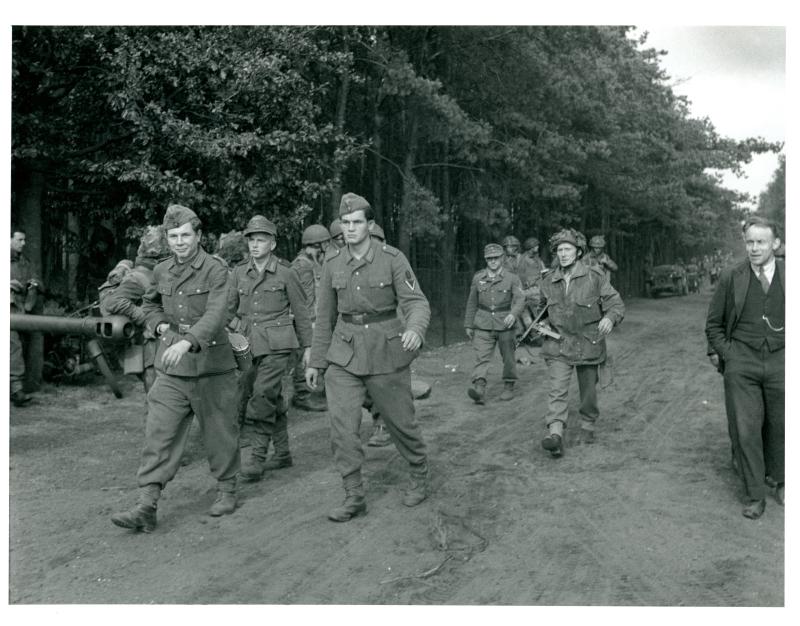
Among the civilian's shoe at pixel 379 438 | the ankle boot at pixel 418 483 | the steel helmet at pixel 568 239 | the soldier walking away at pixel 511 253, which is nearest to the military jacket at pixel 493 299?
the steel helmet at pixel 568 239

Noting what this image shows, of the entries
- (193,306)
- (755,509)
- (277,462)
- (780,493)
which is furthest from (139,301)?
(780,493)

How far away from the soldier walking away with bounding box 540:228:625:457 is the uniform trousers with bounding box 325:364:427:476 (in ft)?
6.82

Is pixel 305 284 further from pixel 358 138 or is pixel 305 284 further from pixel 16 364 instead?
pixel 358 138

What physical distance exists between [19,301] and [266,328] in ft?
13.2

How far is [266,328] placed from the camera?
287 inches

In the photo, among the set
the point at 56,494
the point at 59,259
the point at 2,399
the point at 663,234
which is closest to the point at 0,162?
the point at 2,399

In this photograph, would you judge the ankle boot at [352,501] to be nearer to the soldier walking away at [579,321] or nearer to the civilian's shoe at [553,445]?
the civilian's shoe at [553,445]

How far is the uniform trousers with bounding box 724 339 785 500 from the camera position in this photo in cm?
608

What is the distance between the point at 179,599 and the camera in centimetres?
466

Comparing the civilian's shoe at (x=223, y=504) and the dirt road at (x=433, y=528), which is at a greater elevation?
the civilian's shoe at (x=223, y=504)

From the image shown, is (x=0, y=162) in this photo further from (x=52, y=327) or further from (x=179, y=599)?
(x=179, y=599)

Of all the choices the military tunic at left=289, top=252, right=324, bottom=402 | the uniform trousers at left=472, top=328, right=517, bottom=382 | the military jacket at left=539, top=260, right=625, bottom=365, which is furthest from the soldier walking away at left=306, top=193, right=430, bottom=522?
the uniform trousers at left=472, top=328, right=517, bottom=382

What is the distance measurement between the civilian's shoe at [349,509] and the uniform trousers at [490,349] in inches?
188

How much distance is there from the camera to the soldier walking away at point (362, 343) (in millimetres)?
6039
